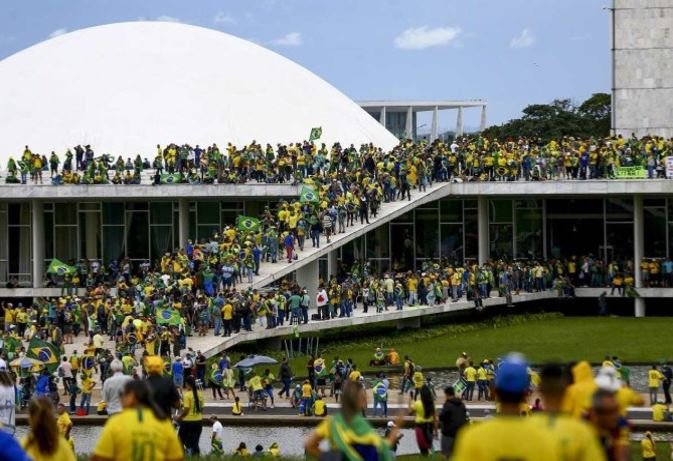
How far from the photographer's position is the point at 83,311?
109ft

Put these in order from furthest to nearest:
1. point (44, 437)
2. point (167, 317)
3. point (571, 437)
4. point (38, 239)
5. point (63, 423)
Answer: point (38, 239), point (167, 317), point (63, 423), point (44, 437), point (571, 437)

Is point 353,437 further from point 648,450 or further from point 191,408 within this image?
point 648,450

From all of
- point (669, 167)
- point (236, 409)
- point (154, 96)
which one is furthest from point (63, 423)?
point (154, 96)

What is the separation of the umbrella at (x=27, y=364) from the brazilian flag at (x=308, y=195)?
1177 cm

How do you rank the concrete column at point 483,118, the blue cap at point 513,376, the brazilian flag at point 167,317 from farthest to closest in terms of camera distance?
the concrete column at point 483,118 < the brazilian flag at point 167,317 < the blue cap at point 513,376

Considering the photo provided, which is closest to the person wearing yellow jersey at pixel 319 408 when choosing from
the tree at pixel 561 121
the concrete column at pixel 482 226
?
the concrete column at pixel 482 226

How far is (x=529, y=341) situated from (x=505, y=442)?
3014cm

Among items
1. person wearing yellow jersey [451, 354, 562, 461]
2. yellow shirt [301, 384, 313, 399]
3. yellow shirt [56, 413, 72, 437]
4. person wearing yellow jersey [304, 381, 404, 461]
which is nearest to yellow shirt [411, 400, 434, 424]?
yellow shirt [56, 413, 72, 437]

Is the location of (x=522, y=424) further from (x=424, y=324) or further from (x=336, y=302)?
(x=424, y=324)

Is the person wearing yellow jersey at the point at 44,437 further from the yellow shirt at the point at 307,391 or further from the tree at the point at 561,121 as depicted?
the tree at the point at 561,121

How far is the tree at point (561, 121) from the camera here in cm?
9000

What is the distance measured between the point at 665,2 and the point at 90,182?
71.6 feet

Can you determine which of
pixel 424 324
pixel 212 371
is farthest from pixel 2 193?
pixel 212 371

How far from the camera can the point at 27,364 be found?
28.0 metres
